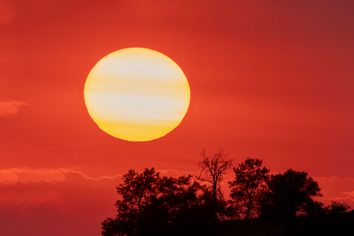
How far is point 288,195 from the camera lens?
127875 millimetres

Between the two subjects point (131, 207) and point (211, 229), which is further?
point (131, 207)

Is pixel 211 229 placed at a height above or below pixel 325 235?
above

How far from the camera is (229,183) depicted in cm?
12875

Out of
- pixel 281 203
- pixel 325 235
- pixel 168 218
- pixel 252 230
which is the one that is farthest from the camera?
pixel 281 203

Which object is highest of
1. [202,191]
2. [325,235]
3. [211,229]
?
[202,191]

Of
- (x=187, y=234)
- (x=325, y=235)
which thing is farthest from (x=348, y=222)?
(x=187, y=234)

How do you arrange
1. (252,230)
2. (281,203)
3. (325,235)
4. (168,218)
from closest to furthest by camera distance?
(325,235), (252,230), (168,218), (281,203)

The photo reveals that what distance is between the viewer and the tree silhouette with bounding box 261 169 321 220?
4988 inches

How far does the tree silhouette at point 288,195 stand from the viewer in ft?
416

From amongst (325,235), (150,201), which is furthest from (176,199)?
(325,235)

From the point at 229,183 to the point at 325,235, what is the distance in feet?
112

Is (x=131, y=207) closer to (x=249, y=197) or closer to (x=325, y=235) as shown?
(x=249, y=197)

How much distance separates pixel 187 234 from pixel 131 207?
13.7 m

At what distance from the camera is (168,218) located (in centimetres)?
11844
